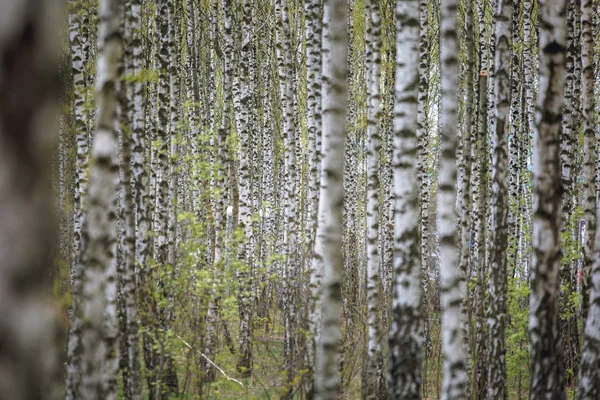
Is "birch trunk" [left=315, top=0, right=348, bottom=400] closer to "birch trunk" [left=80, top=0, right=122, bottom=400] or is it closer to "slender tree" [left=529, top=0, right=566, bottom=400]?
"birch trunk" [left=80, top=0, right=122, bottom=400]

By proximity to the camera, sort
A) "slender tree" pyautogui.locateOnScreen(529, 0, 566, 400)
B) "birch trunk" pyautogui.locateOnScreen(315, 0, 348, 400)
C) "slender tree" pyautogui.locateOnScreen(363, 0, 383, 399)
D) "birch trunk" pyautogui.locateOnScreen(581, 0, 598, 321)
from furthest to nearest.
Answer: "birch trunk" pyautogui.locateOnScreen(581, 0, 598, 321) → "slender tree" pyautogui.locateOnScreen(363, 0, 383, 399) → "slender tree" pyautogui.locateOnScreen(529, 0, 566, 400) → "birch trunk" pyautogui.locateOnScreen(315, 0, 348, 400)

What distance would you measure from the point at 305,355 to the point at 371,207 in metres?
2.26

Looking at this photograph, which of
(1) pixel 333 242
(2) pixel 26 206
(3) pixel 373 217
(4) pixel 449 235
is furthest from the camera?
(3) pixel 373 217

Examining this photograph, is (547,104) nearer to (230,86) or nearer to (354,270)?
(230,86)

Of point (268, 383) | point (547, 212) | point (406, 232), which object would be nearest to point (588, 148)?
point (547, 212)

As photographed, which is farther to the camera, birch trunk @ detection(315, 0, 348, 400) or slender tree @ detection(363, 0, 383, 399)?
slender tree @ detection(363, 0, 383, 399)

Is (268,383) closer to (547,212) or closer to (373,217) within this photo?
(373,217)

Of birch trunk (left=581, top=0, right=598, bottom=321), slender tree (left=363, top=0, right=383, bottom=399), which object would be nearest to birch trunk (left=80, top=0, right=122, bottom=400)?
slender tree (left=363, top=0, right=383, bottom=399)

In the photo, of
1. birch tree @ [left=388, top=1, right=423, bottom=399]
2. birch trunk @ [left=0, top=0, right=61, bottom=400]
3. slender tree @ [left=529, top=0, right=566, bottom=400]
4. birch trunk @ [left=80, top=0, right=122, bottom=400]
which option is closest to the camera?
birch trunk @ [left=0, top=0, right=61, bottom=400]

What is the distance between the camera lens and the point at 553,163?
17.1ft

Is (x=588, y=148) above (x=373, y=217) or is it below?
above

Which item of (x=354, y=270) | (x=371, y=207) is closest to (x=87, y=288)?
(x=371, y=207)

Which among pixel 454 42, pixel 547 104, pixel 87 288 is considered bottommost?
pixel 87 288

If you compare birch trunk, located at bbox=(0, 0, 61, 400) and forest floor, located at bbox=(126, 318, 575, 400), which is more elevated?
birch trunk, located at bbox=(0, 0, 61, 400)
